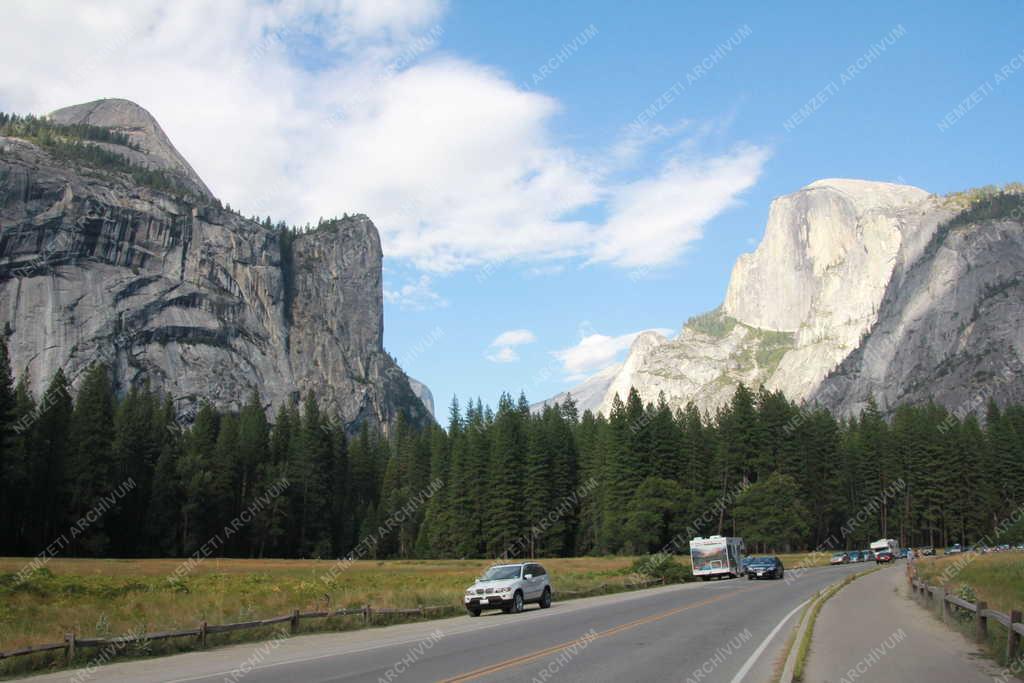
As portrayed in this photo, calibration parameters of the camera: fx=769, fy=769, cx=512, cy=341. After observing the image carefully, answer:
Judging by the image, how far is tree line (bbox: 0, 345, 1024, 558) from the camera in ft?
247

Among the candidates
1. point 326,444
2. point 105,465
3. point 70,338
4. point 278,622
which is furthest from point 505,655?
point 70,338

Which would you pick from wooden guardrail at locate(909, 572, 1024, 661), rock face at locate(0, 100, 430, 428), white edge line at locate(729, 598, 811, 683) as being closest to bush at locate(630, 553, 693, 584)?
wooden guardrail at locate(909, 572, 1024, 661)

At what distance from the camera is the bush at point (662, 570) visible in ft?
152

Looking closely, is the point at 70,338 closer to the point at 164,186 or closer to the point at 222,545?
the point at 164,186

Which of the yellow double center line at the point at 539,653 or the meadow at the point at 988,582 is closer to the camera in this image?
the yellow double center line at the point at 539,653

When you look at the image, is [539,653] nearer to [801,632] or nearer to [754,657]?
[754,657]

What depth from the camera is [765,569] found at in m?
46.6

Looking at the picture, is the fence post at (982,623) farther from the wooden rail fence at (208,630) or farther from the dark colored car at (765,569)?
the dark colored car at (765,569)

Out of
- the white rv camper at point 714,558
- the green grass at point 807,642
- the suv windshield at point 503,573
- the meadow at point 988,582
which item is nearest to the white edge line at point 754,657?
the green grass at point 807,642

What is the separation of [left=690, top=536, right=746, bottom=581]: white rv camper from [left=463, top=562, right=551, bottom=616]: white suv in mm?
24050

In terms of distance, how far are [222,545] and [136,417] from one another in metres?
17.7

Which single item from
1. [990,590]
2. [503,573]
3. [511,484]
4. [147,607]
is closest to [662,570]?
[503,573]

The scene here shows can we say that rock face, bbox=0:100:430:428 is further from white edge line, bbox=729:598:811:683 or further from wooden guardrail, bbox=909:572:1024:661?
white edge line, bbox=729:598:811:683

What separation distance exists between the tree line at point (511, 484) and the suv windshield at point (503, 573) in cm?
4822
